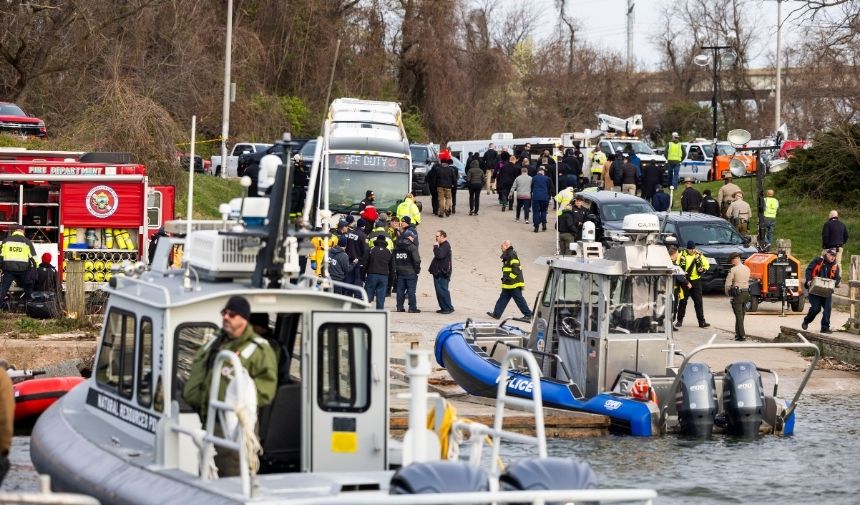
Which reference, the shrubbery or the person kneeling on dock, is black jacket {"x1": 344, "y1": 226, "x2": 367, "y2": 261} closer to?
the person kneeling on dock

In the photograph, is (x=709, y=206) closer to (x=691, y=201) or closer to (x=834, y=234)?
(x=691, y=201)

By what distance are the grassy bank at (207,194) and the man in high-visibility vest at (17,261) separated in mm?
10267

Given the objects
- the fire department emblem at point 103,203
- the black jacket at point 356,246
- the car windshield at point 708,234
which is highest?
the fire department emblem at point 103,203

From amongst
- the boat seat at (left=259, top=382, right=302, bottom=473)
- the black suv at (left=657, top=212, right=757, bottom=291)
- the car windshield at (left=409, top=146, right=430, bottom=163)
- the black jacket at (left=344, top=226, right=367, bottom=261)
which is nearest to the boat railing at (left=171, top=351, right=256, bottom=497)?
the boat seat at (left=259, top=382, right=302, bottom=473)

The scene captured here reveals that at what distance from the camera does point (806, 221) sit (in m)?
38.3

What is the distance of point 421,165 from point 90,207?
20210 mm

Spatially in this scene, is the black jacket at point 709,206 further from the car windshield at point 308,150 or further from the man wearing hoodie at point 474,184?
the car windshield at point 308,150

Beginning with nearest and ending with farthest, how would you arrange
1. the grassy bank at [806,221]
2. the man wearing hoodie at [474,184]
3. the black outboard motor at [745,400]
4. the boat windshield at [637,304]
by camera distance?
the black outboard motor at [745,400] < the boat windshield at [637,304] < the grassy bank at [806,221] < the man wearing hoodie at [474,184]

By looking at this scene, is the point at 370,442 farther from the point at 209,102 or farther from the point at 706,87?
the point at 706,87

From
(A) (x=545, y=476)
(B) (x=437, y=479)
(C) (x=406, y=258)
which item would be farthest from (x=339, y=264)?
(B) (x=437, y=479)

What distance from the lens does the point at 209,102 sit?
49.5m

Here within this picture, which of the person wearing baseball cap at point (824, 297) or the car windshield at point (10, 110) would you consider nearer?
the person wearing baseball cap at point (824, 297)

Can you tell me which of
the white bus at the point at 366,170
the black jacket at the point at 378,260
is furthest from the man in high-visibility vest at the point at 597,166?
the black jacket at the point at 378,260

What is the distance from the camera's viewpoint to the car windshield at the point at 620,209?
34.1 metres
